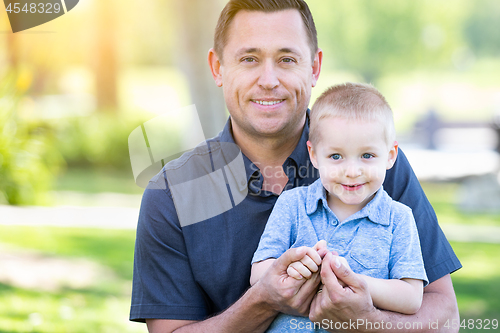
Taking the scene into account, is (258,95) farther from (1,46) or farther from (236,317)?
(1,46)

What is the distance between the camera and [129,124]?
1630cm


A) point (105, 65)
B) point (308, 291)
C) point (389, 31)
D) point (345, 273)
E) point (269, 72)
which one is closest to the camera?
point (345, 273)

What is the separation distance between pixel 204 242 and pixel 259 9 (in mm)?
1228

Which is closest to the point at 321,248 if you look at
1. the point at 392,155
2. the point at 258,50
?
the point at 392,155

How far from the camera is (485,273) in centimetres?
688

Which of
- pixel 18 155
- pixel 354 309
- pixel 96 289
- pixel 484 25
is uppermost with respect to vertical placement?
pixel 354 309

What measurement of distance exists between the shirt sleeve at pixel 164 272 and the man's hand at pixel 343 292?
745 mm

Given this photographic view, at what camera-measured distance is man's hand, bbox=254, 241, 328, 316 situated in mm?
1967

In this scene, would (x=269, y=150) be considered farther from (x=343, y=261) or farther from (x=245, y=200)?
(x=343, y=261)

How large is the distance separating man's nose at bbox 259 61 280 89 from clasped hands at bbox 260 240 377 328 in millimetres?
907

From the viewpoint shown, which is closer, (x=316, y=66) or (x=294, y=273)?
(x=294, y=273)

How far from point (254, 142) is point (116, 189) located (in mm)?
10656
